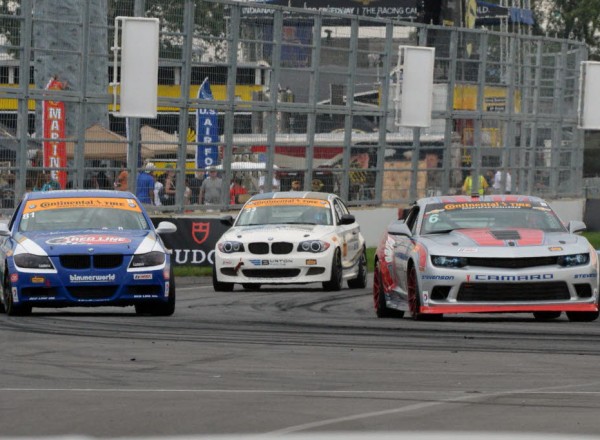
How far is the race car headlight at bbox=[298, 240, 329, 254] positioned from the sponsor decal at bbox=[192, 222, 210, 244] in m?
5.46

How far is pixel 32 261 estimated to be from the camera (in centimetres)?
1741

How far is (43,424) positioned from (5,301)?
29.3 feet

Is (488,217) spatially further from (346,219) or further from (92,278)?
(346,219)

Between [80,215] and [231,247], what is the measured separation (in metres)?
5.07

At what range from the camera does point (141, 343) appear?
14.3 meters

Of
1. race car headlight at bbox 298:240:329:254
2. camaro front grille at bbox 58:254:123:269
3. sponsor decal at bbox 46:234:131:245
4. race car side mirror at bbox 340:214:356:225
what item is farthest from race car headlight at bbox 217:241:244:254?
camaro front grille at bbox 58:254:123:269

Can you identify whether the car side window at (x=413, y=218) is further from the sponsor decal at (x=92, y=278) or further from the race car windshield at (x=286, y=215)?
the race car windshield at (x=286, y=215)

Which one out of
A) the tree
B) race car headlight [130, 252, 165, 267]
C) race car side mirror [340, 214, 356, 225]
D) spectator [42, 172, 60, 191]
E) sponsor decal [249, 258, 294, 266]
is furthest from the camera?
the tree

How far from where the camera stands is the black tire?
17828 millimetres

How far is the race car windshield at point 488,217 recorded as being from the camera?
17.5 metres

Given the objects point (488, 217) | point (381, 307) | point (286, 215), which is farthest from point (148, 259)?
point (286, 215)

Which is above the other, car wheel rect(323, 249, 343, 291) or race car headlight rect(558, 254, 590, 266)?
race car headlight rect(558, 254, 590, 266)

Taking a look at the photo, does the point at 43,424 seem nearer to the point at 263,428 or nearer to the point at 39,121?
the point at 263,428

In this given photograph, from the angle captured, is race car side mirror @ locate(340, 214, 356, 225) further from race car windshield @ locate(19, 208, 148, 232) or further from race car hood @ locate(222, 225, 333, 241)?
race car windshield @ locate(19, 208, 148, 232)
